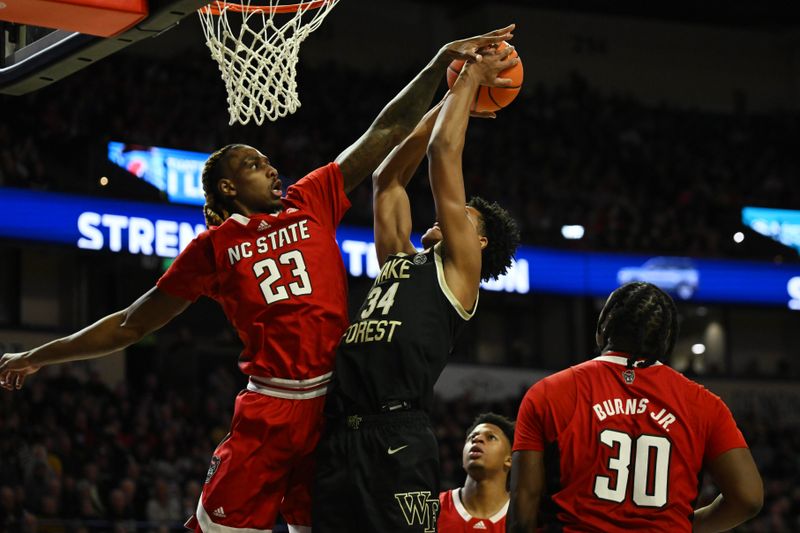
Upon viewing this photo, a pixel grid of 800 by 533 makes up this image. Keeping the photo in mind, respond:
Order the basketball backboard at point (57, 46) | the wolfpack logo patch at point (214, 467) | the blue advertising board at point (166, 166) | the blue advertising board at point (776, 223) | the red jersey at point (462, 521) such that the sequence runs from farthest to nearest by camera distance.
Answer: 1. the blue advertising board at point (776, 223)
2. the blue advertising board at point (166, 166)
3. the red jersey at point (462, 521)
4. the basketball backboard at point (57, 46)
5. the wolfpack logo patch at point (214, 467)

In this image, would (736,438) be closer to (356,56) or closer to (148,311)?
(148,311)

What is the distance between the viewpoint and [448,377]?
17.8 m

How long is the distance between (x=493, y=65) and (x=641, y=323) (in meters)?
1.11

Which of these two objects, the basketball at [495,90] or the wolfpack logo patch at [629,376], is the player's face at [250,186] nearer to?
the basketball at [495,90]

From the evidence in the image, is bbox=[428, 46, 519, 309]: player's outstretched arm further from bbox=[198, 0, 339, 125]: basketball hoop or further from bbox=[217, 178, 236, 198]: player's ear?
bbox=[198, 0, 339, 125]: basketball hoop

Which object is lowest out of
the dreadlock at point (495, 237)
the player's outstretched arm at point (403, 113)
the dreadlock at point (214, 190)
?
the dreadlock at point (495, 237)

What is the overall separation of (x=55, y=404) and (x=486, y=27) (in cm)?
1355

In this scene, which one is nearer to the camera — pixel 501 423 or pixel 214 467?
pixel 214 467

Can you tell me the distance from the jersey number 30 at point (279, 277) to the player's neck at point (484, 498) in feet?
6.17

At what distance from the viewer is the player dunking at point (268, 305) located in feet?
12.8

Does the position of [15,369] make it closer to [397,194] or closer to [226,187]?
[226,187]

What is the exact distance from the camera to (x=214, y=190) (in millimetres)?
4266

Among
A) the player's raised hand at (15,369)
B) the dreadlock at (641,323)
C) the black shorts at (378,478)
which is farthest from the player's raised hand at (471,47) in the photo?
the player's raised hand at (15,369)

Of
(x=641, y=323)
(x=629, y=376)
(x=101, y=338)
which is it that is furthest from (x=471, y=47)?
(x=101, y=338)
